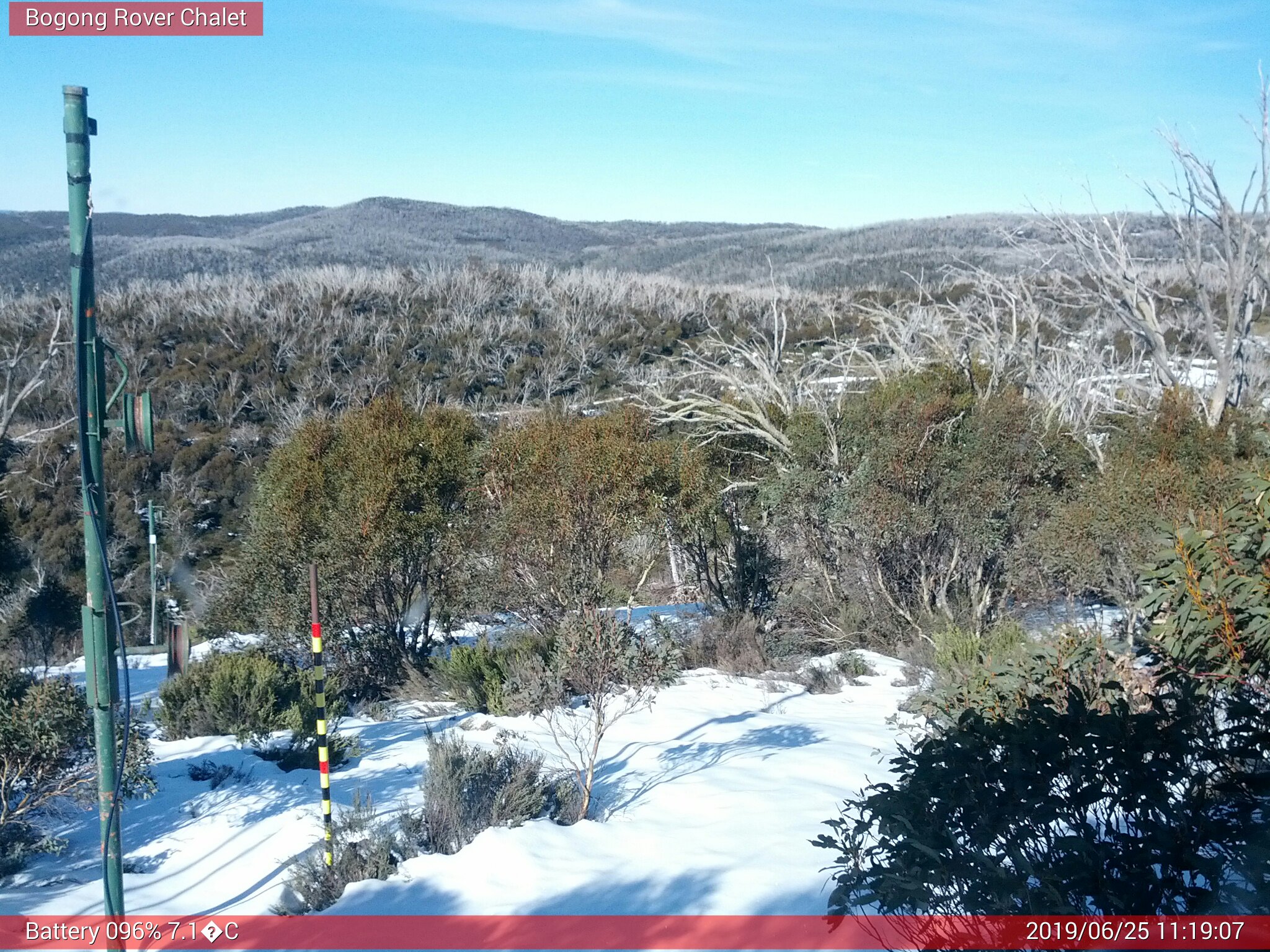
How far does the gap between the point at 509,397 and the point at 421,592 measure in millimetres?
21479

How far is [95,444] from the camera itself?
3.93m

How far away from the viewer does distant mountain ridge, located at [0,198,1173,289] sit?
53531mm

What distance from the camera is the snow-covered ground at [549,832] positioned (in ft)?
15.8

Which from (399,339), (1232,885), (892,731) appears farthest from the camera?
(399,339)

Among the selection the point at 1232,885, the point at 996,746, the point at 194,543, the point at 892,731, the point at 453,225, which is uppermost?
the point at 453,225

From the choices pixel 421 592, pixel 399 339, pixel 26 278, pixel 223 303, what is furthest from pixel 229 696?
pixel 26 278

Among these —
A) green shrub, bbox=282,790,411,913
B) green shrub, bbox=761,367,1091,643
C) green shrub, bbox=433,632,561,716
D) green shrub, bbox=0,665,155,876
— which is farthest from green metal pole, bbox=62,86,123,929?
green shrub, bbox=761,367,1091,643

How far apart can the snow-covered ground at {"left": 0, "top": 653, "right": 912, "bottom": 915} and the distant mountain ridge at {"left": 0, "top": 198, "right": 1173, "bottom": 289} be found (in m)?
44.0

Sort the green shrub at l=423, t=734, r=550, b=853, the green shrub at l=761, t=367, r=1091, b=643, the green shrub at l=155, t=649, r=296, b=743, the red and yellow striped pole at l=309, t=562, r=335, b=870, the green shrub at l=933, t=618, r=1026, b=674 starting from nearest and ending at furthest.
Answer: the red and yellow striped pole at l=309, t=562, r=335, b=870, the green shrub at l=423, t=734, r=550, b=853, the green shrub at l=155, t=649, r=296, b=743, the green shrub at l=933, t=618, r=1026, b=674, the green shrub at l=761, t=367, r=1091, b=643

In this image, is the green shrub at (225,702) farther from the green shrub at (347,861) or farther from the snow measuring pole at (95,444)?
the snow measuring pole at (95,444)

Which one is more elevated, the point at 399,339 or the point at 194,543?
the point at 399,339

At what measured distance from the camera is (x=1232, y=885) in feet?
9.06

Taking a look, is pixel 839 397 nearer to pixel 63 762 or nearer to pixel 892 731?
pixel 892 731

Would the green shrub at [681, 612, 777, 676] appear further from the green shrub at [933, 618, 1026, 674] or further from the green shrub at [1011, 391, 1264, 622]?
the green shrub at [1011, 391, 1264, 622]
